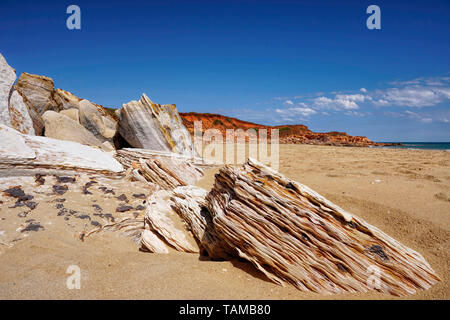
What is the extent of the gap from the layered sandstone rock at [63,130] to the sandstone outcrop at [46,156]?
3.44m

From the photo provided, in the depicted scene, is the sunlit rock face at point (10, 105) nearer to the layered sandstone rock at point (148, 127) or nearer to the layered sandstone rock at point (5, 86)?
the layered sandstone rock at point (5, 86)

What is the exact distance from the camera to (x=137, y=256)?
233cm

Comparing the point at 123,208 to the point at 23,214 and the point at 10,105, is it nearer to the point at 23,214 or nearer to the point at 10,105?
the point at 23,214

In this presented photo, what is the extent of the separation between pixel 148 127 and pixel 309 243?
16.5 feet

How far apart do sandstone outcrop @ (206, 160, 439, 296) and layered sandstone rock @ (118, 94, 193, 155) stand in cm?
431

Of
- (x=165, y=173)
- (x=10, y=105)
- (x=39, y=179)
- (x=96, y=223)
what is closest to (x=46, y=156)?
(x=39, y=179)

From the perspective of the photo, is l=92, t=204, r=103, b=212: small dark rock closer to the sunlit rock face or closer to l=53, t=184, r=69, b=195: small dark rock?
l=53, t=184, r=69, b=195: small dark rock

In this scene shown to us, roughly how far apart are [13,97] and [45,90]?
4494 mm

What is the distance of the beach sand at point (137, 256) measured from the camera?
1723 millimetres

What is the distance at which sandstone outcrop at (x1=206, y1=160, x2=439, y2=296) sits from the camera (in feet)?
5.81

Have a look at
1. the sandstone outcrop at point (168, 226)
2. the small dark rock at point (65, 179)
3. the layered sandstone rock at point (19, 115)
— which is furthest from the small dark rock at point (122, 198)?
the layered sandstone rock at point (19, 115)

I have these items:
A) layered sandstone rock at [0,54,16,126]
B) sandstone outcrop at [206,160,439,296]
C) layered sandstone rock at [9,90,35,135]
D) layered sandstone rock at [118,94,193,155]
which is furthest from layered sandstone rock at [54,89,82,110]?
sandstone outcrop at [206,160,439,296]

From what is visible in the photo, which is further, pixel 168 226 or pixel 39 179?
pixel 39 179
